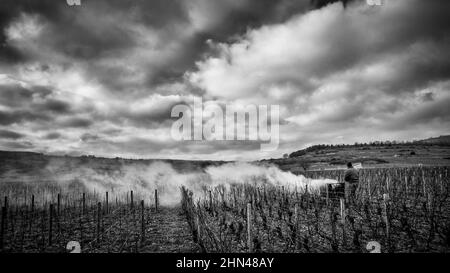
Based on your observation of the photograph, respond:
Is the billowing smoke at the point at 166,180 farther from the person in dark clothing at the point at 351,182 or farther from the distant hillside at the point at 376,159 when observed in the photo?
the distant hillside at the point at 376,159

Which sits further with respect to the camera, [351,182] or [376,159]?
[376,159]

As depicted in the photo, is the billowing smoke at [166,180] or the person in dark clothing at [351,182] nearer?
the person in dark clothing at [351,182]

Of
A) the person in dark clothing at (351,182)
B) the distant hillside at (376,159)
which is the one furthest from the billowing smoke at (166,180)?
the distant hillside at (376,159)

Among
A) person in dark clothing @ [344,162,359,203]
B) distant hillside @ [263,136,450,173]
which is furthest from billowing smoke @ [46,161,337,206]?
distant hillside @ [263,136,450,173]

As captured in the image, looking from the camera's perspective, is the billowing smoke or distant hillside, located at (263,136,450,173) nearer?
the billowing smoke

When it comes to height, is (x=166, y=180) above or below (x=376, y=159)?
below

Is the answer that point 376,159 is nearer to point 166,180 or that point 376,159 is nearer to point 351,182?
point 166,180

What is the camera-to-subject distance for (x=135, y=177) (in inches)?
1645

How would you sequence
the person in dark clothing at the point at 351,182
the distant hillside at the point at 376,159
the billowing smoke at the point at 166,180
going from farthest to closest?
the distant hillside at the point at 376,159 → the billowing smoke at the point at 166,180 → the person in dark clothing at the point at 351,182

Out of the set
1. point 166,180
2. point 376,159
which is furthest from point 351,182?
point 376,159

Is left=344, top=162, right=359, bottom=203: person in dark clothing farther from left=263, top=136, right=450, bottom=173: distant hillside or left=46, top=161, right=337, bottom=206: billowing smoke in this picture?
left=263, top=136, right=450, bottom=173: distant hillside

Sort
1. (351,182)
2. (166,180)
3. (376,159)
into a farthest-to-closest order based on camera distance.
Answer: (376,159)
(166,180)
(351,182)
